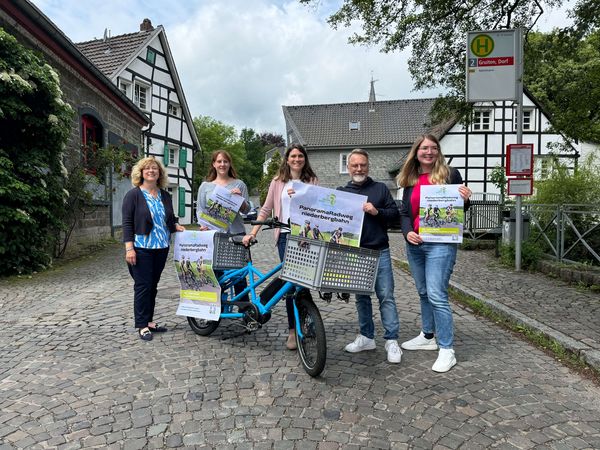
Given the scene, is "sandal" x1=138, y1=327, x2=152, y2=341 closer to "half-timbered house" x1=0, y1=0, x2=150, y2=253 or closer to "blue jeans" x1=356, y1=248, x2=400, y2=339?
"blue jeans" x1=356, y1=248, x2=400, y2=339

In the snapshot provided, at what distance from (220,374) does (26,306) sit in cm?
380

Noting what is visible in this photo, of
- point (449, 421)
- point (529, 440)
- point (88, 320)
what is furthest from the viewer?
point (88, 320)

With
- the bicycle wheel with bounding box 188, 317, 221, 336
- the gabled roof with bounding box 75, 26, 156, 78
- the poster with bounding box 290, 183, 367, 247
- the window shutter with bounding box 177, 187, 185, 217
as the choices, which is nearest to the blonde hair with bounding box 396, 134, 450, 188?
the poster with bounding box 290, 183, 367, 247

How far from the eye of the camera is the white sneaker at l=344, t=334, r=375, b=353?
427cm

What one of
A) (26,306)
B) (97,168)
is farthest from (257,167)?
(26,306)

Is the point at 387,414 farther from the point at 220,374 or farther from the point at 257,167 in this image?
the point at 257,167

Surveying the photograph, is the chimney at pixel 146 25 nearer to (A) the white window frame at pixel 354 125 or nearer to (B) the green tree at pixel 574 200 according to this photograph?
Answer: (A) the white window frame at pixel 354 125

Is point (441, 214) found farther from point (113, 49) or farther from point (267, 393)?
point (113, 49)

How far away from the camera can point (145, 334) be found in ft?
15.3

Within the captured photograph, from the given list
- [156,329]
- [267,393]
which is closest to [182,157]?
[156,329]

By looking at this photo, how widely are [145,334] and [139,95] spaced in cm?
2109

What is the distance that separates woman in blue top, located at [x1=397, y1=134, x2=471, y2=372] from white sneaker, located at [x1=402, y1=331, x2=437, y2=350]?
38 centimetres

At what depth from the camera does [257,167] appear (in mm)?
82875

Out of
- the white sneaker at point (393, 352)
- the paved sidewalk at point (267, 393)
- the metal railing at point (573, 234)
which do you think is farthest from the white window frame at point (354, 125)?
the white sneaker at point (393, 352)
